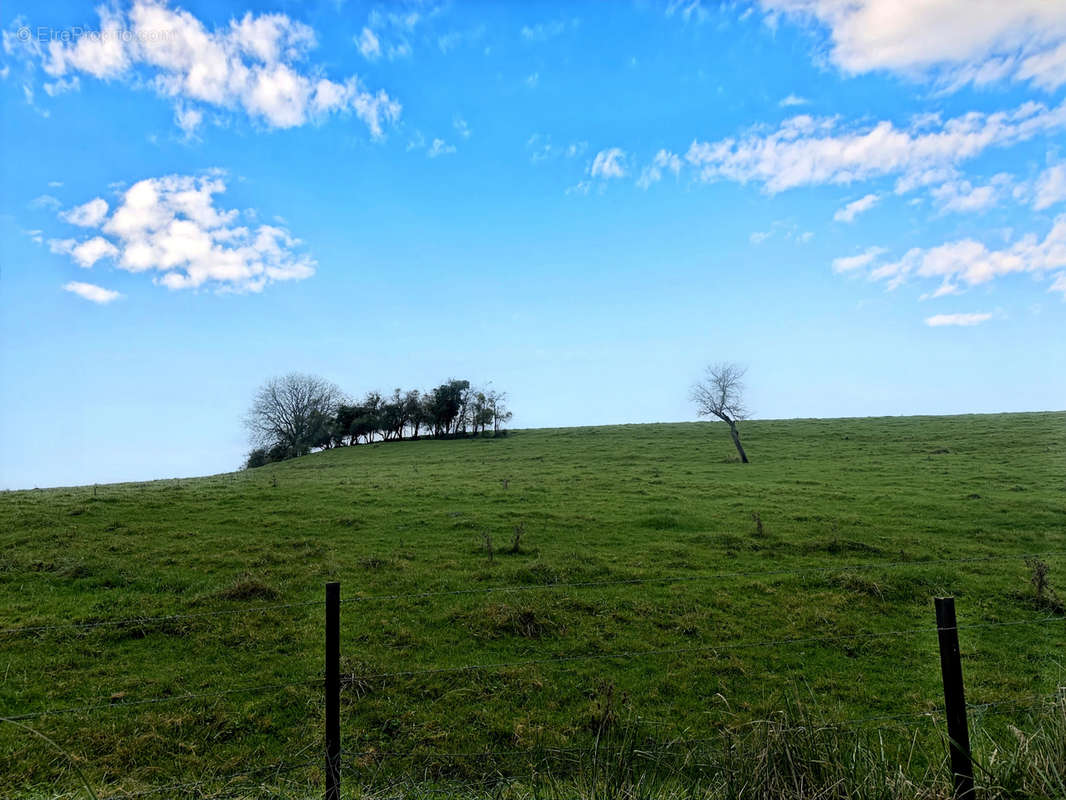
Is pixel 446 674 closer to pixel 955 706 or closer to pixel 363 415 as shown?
pixel 955 706

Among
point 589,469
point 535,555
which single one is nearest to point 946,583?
point 535,555

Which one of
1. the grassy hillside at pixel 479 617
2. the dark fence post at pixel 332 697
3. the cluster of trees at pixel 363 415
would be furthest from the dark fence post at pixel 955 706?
the cluster of trees at pixel 363 415

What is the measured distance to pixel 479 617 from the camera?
13.4 m

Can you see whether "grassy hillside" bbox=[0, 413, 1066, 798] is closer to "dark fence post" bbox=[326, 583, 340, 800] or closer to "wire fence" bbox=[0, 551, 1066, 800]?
"wire fence" bbox=[0, 551, 1066, 800]

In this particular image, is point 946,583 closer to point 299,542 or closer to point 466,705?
point 466,705

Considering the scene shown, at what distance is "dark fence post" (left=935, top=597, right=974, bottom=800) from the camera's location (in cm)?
465

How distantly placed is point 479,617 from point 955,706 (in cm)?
1010

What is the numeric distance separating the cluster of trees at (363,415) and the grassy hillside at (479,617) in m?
45.3

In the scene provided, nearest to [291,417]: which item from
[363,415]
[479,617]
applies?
[363,415]

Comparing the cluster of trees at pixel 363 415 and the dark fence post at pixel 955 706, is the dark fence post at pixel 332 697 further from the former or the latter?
the cluster of trees at pixel 363 415

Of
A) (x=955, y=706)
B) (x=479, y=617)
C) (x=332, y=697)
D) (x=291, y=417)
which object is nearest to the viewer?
(x=955, y=706)

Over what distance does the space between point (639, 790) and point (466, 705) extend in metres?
6.24

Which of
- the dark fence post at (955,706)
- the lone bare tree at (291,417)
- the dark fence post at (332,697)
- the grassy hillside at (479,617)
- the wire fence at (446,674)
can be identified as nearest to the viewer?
the dark fence post at (955,706)

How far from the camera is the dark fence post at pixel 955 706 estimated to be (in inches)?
183
